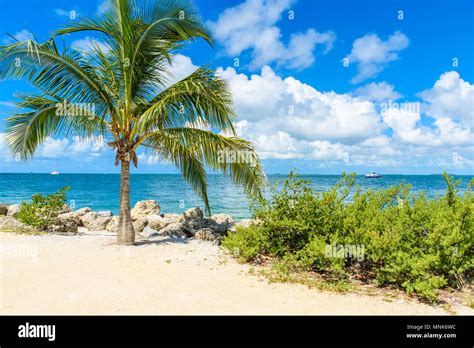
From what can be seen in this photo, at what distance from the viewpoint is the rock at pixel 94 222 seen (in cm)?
1366

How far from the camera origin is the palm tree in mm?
8461

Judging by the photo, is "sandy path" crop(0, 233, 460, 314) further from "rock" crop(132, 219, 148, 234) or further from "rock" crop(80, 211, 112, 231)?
"rock" crop(80, 211, 112, 231)

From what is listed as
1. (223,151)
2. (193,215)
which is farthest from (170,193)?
(223,151)

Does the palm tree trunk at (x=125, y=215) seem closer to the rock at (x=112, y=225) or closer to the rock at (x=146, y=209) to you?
the rock at (x=112, y=225)

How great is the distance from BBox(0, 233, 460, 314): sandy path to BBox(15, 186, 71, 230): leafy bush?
2.62 meters

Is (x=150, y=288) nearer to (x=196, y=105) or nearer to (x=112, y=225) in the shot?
(x=196, y=105)

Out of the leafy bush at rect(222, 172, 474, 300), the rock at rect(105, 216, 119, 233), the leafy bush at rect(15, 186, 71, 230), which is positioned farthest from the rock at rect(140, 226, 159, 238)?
the leafy bush at rect(222, 172, 474, 300)

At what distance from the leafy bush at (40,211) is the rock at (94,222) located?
2.61 m

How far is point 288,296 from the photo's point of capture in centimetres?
520

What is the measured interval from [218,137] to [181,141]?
1.00 meters

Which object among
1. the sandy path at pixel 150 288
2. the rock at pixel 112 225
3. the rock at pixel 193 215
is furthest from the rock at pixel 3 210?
the sandy path at pixel 150 288

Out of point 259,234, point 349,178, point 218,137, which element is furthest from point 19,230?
point 349,178
